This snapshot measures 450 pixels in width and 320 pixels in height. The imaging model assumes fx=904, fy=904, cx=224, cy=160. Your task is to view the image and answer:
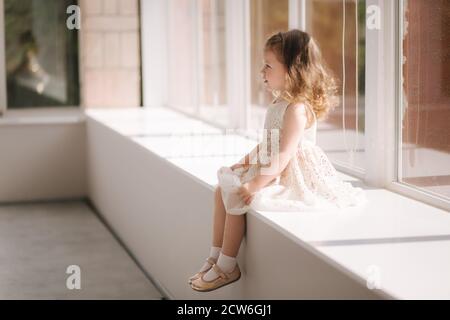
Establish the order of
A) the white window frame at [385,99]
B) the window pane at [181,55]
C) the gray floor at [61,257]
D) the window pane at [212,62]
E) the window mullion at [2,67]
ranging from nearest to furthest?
the white window frame at [385,99] → the gray floor at [61,257] → the window pane at [212,62] → the window pane at [181,55] → the window mullion at [2,67]

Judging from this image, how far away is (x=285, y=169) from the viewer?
10.0 feet

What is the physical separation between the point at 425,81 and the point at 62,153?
410cm

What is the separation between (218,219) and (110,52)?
3812 mm

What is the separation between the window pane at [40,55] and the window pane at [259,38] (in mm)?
2497

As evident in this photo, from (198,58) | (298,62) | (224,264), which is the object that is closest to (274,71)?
(298,62)

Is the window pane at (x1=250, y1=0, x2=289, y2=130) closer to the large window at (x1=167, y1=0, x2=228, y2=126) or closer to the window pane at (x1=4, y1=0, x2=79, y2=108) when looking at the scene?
the large window at (x1=167, y1=0, x2=228, y2=126)

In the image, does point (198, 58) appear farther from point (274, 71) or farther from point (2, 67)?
point (274, 71)

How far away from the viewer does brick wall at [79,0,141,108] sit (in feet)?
21.8

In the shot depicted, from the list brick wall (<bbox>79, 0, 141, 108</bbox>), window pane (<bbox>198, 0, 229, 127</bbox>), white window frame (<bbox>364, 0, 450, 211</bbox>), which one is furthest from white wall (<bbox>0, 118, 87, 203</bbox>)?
white window frame (<bbox>364, 0, 450, 211</bbox>)

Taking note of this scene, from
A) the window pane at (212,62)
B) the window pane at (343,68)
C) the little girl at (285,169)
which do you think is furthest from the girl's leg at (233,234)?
the window pane at (212,62)

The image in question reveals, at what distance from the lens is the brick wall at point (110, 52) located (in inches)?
261

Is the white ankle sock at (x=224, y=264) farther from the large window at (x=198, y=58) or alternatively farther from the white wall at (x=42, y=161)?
the white wall at (x=42, y=161)
